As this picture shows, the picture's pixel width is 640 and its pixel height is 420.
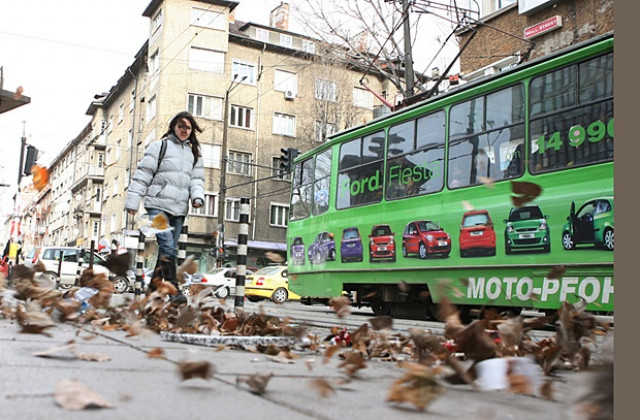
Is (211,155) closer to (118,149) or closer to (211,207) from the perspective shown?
(211,207)

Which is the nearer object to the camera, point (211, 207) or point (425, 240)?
point (425, 240)

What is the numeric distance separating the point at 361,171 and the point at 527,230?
380 centimetres

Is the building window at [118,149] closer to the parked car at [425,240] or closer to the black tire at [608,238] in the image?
the parked car at [425,240]

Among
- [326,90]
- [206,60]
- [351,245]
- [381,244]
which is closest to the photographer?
[381,244]

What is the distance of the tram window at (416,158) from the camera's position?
28.3 feet

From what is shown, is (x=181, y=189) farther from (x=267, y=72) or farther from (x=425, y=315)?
(x=267, y=72)

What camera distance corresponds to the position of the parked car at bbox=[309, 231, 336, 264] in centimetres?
1069

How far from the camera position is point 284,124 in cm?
4009

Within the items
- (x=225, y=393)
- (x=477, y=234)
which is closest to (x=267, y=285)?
(x=477, y=234)

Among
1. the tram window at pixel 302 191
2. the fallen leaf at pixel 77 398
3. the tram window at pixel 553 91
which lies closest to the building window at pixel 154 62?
the tram window at pixel 302 191

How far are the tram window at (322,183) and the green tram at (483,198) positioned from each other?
7cm

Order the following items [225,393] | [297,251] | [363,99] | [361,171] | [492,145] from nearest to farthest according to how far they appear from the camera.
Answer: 1. [225,393]
2. [492,145]
3. [361,171]
4. [297,251]
5. [363,99]

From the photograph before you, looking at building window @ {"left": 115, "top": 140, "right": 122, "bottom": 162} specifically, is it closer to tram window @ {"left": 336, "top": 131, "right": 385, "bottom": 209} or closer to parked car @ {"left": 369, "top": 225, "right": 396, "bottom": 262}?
tram window @ {"left": 336, "top": 131, "right": 385, "bottom": 209}

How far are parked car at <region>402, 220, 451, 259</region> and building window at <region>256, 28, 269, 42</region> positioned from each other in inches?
1346
